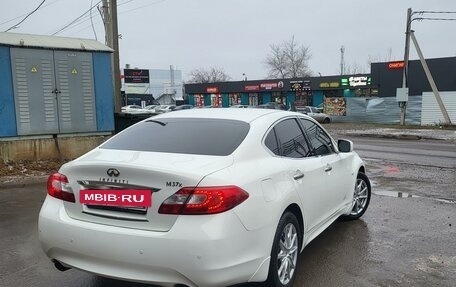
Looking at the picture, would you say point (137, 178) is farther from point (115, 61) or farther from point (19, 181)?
point (115, 61)

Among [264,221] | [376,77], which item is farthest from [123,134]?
[376,77]

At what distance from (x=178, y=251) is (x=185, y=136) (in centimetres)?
123

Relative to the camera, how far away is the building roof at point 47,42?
962cm

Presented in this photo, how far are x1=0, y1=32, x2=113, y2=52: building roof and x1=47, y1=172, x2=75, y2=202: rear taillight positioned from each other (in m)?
6.90

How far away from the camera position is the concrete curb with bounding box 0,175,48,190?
8.48m

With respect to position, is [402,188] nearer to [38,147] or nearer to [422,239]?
[422,239]

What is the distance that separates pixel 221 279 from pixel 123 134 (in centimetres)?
188

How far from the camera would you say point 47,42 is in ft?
33.3

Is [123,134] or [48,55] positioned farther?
[48,55]

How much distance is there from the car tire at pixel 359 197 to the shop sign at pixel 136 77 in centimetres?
3511

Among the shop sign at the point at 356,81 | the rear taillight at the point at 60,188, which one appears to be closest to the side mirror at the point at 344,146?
the rear taillight at the point at 60,188

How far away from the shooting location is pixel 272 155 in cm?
391

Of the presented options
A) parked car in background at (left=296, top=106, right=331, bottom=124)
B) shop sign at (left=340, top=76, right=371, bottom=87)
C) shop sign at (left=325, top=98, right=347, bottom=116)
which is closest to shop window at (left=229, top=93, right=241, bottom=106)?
shop sign at (left=340, top=76, right=371, bottom=87)

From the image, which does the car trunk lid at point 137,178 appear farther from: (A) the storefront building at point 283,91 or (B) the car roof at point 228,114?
(A) the storefront building at point 283,91
